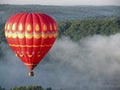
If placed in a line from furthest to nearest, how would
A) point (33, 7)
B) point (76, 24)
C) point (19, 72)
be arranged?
point (76, 24) < point (33, 7) < point (19, 72)

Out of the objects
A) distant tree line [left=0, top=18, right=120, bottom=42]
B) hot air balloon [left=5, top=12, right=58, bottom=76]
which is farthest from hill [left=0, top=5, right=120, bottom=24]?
hot air balloon [left=5, top=12, right=58, bottom=76]

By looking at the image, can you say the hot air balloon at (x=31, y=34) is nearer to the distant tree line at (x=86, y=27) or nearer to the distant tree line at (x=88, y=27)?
the distant tree line at (x=86, y=27)

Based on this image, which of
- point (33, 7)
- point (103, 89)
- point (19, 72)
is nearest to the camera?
point (103, 89)

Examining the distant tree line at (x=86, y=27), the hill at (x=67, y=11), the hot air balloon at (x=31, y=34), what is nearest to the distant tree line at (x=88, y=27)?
the distant tree line at (x=86, y=27)

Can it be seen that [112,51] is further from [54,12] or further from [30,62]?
[30,62]

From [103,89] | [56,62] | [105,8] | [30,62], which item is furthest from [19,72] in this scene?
[30,62]

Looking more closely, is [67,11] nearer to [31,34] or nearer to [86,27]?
[86,27]

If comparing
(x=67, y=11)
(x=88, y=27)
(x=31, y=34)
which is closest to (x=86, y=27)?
(x=88, y=27)

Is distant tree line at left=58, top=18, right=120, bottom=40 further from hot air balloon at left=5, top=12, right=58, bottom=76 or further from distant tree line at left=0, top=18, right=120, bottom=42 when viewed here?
hot air balloon at left=5, top=12, right=58, bottom=76
